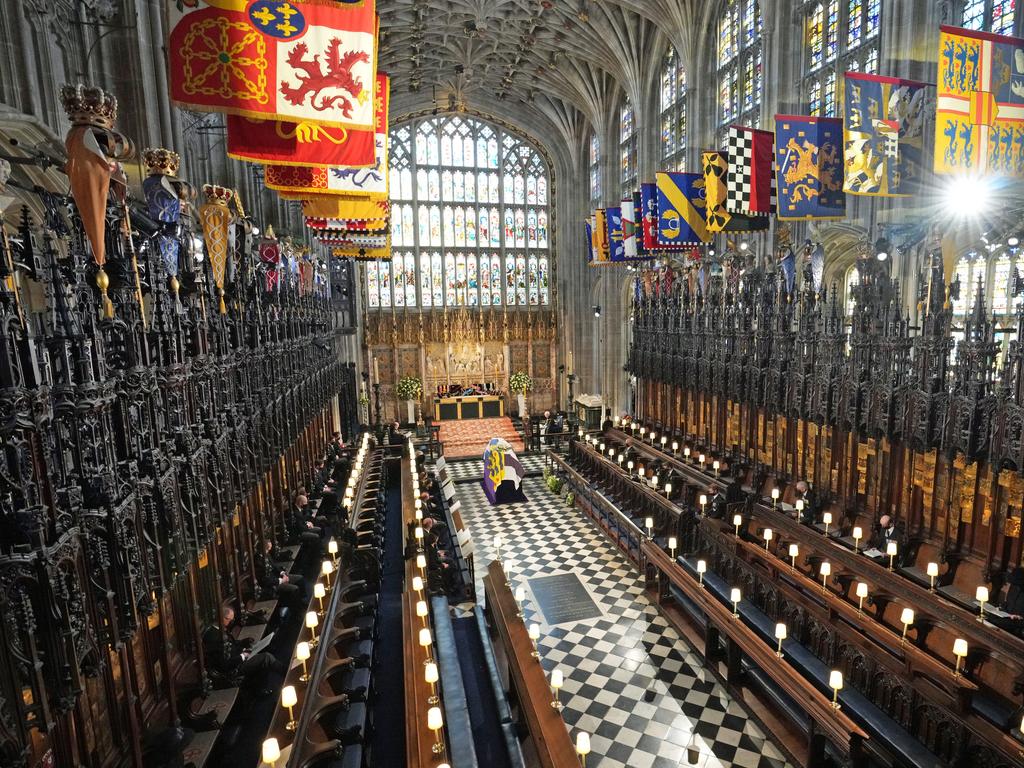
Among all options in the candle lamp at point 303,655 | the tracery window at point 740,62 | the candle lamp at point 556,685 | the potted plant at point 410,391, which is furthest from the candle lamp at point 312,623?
the potted plant at point 410,391

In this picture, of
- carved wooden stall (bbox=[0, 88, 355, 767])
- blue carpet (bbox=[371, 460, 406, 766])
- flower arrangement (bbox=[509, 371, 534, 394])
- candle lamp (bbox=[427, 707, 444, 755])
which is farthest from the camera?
flower arrangement (bbox=[509, 371, 534, 394])

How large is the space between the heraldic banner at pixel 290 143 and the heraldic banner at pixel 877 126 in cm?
725

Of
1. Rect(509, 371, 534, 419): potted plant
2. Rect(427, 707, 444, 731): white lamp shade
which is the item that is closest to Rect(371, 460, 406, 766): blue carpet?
Rect(427, 707, 444, 731): white lamp shade

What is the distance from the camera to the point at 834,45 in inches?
477

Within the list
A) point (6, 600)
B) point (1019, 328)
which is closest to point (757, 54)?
point (1019, 328)

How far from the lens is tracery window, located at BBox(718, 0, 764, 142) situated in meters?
14.8

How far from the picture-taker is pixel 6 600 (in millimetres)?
3232

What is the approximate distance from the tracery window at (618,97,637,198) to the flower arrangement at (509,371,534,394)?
33.2 feet

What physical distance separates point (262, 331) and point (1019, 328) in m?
11.4

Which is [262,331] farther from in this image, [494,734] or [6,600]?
[494,734]

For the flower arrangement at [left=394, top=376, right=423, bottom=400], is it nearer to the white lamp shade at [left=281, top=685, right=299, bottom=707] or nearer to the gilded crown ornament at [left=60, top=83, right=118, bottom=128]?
the white lamp shade at [left=281, top=685, right=299, bottom=707]

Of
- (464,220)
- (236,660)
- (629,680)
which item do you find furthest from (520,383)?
(236,660)

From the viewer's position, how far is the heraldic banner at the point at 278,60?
4.11 m

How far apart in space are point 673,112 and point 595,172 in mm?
7898
